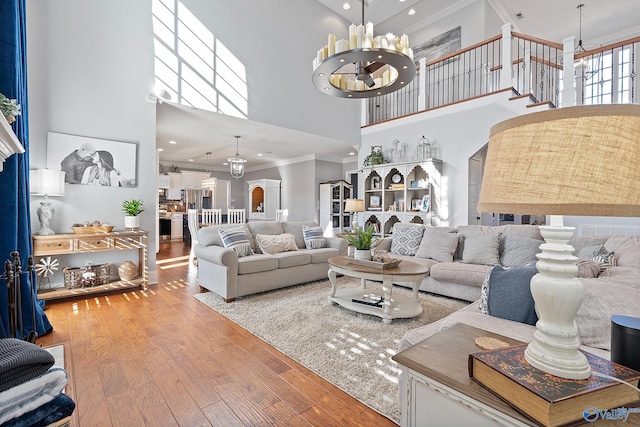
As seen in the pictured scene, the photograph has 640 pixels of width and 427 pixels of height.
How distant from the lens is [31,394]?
0.99 m

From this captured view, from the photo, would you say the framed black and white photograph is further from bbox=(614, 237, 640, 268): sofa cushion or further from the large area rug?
bbox=(614, 237, 640, 268): sofa cushion

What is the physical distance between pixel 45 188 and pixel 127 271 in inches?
52.6

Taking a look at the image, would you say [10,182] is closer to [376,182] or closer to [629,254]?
[629,254]

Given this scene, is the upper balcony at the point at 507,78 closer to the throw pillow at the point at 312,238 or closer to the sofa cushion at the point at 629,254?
the sofa cushion at the point at 629,254

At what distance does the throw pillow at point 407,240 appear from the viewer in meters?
4.24

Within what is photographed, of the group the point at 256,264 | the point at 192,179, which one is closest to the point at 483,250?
the point at 256,264

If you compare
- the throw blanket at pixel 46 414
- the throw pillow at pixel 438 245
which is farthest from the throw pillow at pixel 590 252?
the throw blanket at pixel 46 414

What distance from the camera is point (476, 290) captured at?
334cm

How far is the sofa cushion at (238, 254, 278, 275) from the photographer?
3570 millimetres

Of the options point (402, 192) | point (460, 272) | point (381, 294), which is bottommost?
point (381, 294)

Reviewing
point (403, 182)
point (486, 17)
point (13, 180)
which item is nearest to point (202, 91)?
point (13, 180)

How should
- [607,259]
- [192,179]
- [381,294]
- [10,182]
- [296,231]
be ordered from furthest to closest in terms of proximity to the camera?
[192,179], [296,231], [381,294], [607,259], [10,182]

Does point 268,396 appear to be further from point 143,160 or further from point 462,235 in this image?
point 143,160

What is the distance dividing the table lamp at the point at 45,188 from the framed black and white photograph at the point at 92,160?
37cm
